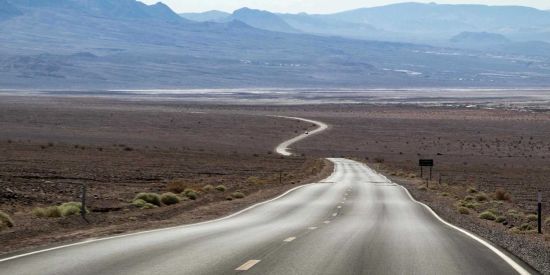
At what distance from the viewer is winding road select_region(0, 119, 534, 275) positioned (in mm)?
13945

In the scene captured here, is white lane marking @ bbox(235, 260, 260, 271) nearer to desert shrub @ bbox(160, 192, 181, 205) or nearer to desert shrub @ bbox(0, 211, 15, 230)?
desert shrub @ bbox(0, 211, 15, 230)

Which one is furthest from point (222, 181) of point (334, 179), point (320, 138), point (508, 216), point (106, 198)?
point (320, 138)

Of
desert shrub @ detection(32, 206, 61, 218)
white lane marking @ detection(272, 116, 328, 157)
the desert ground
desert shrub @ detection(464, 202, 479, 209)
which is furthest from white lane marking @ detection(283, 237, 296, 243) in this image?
white lane marking @ detection(272, 116, 328, 157)

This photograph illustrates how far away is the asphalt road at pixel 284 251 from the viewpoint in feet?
45.8

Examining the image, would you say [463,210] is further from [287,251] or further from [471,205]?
[287,251]

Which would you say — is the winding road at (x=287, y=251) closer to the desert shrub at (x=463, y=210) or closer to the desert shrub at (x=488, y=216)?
the desert shrub at (x=488, y=216)

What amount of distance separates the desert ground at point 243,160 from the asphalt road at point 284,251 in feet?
3.95

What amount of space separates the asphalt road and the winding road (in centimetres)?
1

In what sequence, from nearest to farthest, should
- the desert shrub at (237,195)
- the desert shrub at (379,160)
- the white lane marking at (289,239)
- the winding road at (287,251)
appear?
the winding road at (287,251)
the white lane marking at (289,239)
the desert shrub at (237,195)
the desert shrub at (379,160)

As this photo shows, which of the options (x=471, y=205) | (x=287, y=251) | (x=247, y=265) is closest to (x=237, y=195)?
(x=471, y=205)

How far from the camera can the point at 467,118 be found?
13512cm

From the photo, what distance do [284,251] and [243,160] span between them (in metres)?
52.2

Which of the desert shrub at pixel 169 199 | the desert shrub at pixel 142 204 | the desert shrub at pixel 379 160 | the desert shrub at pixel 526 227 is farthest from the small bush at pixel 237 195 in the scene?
the desert shrub at pixel 379 160

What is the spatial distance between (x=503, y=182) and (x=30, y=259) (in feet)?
143
